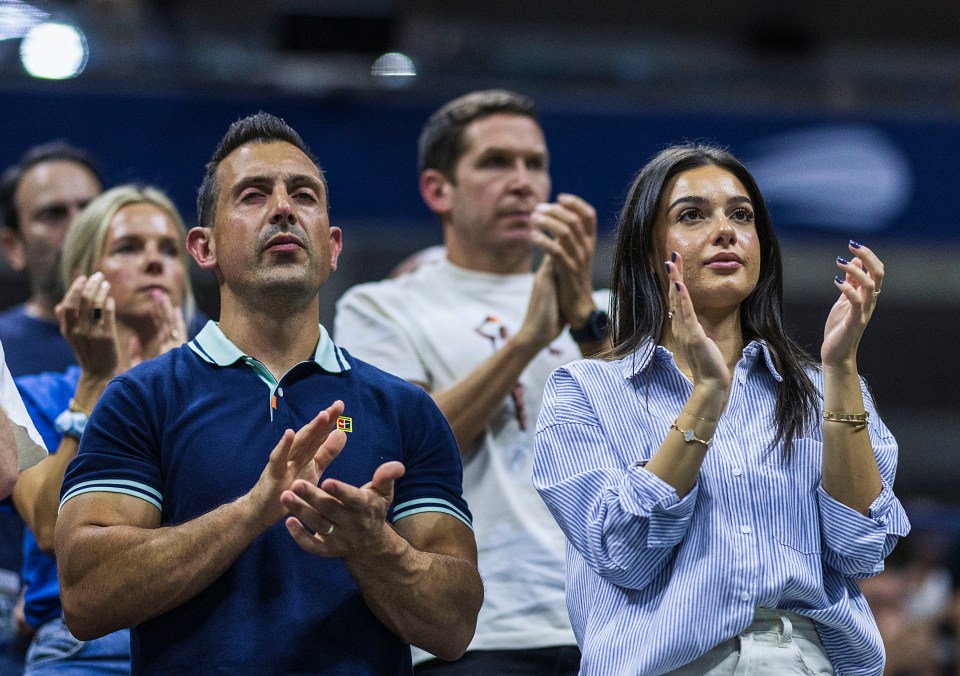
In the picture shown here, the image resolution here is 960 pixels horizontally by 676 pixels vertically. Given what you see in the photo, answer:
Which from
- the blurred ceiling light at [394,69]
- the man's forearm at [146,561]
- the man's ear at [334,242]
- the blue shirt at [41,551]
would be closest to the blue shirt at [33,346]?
the blue shirt at [41,551]

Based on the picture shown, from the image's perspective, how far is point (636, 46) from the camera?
9.27 m

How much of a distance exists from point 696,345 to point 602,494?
0.30 metres

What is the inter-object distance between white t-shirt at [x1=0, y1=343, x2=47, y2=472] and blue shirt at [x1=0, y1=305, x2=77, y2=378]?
1051 mm

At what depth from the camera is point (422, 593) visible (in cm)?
236

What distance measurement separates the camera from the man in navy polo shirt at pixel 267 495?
2.26m

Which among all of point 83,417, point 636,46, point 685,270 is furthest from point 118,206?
point 636,46

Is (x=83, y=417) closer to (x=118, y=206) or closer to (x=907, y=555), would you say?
(x=118, y=206)

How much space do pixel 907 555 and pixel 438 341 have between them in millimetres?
3726

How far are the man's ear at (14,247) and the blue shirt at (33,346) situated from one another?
1.50 ft

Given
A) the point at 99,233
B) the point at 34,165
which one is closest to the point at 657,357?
the point at 99,233

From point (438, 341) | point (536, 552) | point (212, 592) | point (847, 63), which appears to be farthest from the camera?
point (847, 63)

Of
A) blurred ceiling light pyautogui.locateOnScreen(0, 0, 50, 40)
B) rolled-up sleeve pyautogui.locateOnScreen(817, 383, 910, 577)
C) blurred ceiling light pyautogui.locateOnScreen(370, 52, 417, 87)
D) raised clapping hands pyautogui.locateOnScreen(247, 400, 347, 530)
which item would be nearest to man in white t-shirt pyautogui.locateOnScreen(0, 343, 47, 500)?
raised clapping hands pyautogui.locateOnScreen(247, 400, 347, 530)

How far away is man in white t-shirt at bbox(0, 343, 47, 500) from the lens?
2432mm

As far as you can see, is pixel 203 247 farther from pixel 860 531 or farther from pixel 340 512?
pixel 860 531
